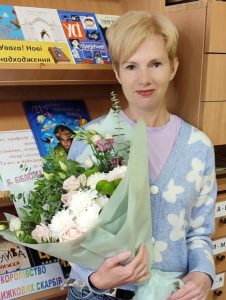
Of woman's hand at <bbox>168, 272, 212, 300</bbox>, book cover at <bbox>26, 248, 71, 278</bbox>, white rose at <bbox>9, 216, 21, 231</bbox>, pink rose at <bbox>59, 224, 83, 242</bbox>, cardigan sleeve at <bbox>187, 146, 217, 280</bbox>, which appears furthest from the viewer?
book cover at <bbox>26, 248, 71, 278</bbox>

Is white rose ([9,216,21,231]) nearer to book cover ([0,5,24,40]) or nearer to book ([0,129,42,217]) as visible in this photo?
book ([0,129,42,217])

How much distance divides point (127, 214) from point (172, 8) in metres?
0.90

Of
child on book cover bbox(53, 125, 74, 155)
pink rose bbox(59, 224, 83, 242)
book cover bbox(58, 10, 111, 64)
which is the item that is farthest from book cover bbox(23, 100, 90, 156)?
A: pink rose bbox(59, 224, 83, 242)

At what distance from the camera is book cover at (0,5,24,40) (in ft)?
4.92

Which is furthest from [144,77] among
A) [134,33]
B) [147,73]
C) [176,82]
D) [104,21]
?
[104,21]

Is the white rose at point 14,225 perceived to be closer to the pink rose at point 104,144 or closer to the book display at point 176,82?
the pink rose at point 104,144

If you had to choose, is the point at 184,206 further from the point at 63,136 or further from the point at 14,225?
the point at 63,136

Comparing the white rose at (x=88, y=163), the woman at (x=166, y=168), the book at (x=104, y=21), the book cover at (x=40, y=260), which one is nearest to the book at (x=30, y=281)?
the book cover at (x=40, y=260)

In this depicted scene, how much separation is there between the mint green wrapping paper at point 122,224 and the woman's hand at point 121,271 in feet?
0.05

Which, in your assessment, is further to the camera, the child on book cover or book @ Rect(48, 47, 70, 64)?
the child on book cover

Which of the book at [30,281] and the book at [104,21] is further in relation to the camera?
the book at [104,21]

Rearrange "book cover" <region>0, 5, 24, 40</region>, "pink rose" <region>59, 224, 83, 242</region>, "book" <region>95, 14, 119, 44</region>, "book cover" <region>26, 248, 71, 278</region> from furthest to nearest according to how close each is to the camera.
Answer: "book" <region>95, 14, 119, 44</region>, "book cover" <region>26, 248, 71, 278</region>, "book cover" <region>0, 5, 24, 40</region>, "pink rose" <region>59, 224, 83, 242</region>

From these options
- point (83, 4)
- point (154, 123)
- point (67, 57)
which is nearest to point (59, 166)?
point (154, 123)

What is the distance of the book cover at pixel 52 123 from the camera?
167 centimetres
